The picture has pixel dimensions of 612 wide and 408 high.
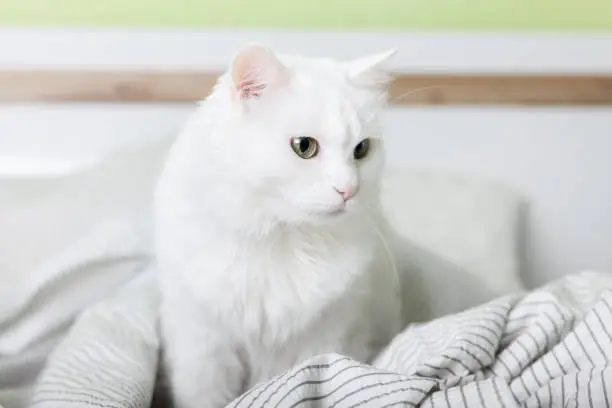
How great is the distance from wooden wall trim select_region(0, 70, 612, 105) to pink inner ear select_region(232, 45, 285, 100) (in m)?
0.58

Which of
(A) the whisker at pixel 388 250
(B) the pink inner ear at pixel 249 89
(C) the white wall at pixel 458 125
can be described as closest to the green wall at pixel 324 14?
(C) the white wall at pixel 458 125

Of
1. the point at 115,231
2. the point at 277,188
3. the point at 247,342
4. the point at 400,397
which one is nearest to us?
the point at 400,397

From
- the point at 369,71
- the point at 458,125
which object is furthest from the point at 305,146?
the point at 458,125

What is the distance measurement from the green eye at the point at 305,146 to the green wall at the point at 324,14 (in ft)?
2.27

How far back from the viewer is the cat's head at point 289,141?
0.86 metres

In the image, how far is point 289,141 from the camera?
870mm

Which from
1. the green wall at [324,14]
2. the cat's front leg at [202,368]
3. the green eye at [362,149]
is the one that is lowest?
the cat's front leg at [202,368]

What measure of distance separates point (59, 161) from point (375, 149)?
2.58 feet

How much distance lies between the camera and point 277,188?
88 cm

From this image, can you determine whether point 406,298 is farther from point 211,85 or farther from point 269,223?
point 211,85

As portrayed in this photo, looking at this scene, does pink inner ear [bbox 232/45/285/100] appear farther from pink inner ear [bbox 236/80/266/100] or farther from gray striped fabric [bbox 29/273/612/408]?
gray striped fabric [bbox 29/273/612/408]

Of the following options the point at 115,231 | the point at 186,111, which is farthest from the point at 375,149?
the point at 186,111

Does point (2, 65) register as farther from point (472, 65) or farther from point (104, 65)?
point (472, 65)

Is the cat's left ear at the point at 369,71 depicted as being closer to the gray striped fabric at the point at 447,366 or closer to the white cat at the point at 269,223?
the white cat at the point at 269,223
